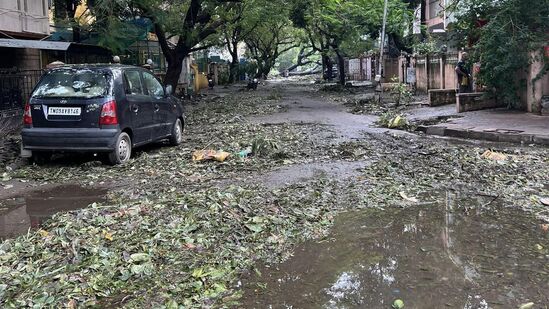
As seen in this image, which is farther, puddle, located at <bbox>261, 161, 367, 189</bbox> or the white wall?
the white wall

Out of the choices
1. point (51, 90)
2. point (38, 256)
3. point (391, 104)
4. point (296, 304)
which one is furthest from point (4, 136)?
point (391, 104)

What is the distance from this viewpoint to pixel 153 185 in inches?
277

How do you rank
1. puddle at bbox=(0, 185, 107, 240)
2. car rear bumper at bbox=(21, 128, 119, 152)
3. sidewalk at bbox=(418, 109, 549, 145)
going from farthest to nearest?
sidewalk at bbox=(418, 109, 549, 145) → car rear bumper at bbox=(21, 128, 119, 152) → puddle at bbox=(0, 185, 107, 240)

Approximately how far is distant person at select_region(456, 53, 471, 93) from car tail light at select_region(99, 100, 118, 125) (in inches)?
469

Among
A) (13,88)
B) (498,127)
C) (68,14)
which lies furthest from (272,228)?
(68,14)

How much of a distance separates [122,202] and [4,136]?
7216 mm

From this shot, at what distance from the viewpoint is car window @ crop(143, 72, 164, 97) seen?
9713 millimetres

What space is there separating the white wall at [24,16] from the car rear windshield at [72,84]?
8573 millimetres

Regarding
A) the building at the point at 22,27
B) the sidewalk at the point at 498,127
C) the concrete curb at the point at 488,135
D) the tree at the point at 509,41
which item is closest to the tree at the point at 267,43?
the building at the point at 22,27

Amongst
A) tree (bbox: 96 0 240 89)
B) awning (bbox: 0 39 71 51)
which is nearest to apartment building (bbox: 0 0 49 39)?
awning (bbox: 0 39 71 51)

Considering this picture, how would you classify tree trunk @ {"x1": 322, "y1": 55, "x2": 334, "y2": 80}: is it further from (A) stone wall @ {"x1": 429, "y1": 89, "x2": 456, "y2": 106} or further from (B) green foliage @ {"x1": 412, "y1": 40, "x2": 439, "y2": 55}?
(A) stone wall @ {"x1": 429, "y1": 89, "x2": 456, "y2": 106}

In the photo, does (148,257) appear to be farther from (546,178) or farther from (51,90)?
(546,178)

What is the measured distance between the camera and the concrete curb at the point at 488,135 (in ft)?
33.0

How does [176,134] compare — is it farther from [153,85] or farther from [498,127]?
[498,127]
